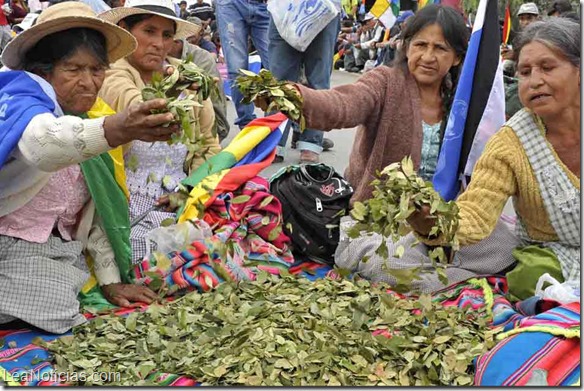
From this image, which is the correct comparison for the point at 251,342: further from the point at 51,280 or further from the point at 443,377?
the point at 51,280

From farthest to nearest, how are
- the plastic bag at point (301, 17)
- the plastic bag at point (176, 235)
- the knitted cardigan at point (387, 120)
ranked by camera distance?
1. the plastic bag at point (301, 17)
2. the knitted cardigan at point (387, 120)
3. the plastic bag at point (176, 235)

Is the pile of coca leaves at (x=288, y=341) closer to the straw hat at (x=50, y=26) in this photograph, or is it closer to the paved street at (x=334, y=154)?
the straw hat at (x=50, y=26)

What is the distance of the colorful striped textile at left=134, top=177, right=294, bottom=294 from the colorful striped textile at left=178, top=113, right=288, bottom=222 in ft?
0.15

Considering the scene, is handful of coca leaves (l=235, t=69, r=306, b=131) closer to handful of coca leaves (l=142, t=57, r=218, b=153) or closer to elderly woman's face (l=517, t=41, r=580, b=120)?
handful of coca leaves (l=142, t=57, r=218, b=153)

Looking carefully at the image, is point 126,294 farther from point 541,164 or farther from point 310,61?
point 310,61

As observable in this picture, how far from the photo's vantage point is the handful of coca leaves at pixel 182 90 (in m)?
2.44

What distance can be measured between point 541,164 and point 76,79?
173 centimetres

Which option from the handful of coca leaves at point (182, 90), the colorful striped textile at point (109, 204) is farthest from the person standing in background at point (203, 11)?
the handful of coca leaves at point (182, 90)

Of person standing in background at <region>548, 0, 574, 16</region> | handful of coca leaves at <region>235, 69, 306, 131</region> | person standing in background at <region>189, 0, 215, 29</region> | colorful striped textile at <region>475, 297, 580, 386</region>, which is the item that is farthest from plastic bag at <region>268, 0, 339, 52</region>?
person standing in background at <region>189, 0, 215, 29</region>

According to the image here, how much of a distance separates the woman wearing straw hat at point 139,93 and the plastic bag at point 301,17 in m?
1.83

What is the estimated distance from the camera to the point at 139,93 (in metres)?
3.54

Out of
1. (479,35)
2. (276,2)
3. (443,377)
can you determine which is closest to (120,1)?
(276,2)

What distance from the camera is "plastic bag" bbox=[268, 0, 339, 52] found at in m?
5.56

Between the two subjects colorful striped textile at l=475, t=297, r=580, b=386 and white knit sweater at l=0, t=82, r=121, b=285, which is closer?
colorful striped textile at l=475, t=297, r=580, b=386
